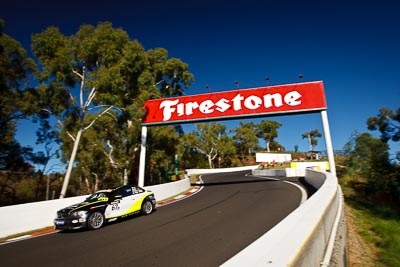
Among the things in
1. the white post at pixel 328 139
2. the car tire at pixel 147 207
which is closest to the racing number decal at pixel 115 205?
the car tire at pixel 147 207

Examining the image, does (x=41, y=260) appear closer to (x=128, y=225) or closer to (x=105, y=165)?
(x=128, y=225)

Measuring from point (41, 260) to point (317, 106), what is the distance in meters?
16.2

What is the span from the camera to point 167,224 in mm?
8680

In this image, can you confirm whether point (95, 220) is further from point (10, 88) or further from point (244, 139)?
point (244, 139)

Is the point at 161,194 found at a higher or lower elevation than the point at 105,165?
lower

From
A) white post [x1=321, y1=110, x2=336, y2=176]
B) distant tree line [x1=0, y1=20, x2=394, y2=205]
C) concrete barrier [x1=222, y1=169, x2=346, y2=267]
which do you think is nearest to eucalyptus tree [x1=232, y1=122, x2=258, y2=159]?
distant tree line [x1=0, y1=20, x2=394, y2=205]

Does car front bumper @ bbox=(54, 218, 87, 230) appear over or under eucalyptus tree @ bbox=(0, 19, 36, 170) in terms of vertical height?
under

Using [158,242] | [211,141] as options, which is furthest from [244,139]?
[158,242]

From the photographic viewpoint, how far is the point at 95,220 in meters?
8.93

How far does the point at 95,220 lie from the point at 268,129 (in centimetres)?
8693

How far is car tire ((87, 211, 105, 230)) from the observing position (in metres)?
8.68

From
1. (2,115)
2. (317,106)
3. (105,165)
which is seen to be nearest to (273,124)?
(105,165)

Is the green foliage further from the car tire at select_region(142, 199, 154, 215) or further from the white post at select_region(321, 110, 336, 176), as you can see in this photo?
the car tire at select_region(142, 199, 154, 215)

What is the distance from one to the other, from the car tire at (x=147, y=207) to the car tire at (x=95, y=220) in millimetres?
2064
